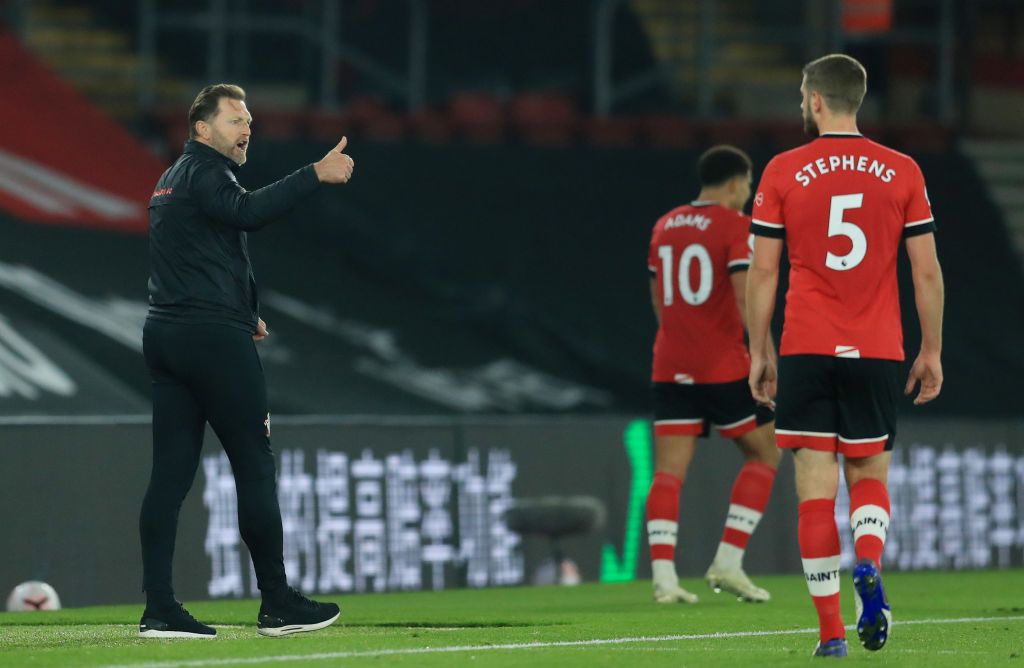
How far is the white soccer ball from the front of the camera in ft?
31.9

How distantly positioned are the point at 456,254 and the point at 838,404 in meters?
10.3

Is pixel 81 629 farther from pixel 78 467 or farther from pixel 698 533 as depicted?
pixel 698 533

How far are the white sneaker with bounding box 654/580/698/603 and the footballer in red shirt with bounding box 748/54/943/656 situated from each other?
300cm

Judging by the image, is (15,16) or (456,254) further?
(15,16)

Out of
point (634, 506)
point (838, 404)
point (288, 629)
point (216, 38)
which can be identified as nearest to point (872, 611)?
point (838, 404)

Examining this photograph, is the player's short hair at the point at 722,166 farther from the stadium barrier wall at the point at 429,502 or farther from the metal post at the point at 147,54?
the metal post at the point at 147,54

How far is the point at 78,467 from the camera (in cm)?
1060

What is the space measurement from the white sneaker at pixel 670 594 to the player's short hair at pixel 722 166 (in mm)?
1855

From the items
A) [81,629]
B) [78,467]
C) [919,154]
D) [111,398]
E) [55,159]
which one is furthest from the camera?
[919,154]

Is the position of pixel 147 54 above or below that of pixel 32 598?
above

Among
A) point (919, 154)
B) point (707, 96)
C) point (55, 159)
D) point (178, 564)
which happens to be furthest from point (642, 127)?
point (178, 564)

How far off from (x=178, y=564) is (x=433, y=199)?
7020 millimetres

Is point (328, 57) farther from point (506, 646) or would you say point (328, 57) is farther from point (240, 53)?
point (506, 646)

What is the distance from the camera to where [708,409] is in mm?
9508
